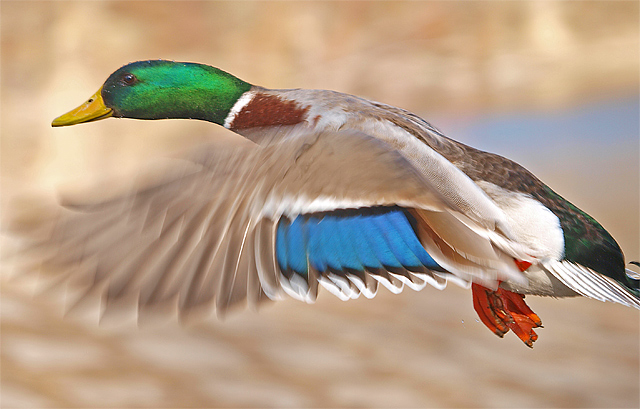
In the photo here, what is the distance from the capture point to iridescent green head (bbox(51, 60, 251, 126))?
1.35 metres

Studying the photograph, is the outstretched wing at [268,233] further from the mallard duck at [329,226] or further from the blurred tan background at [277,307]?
the blurred tan background at [277,307]

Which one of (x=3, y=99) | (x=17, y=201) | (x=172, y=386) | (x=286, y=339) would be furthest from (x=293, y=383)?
(x=3, y=99)

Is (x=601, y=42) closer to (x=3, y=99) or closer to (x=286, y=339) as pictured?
(x=286, y=339)

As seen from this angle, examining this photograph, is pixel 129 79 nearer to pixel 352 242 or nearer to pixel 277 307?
pixel 352 242

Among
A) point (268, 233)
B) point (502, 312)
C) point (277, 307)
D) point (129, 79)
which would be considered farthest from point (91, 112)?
point (277, 307)

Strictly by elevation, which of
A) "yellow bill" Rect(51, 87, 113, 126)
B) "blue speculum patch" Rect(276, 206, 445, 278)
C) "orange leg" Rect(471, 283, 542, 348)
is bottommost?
"orange leg" Rect(471, 283, 542, 348)

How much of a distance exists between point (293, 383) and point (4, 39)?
2730 millimetres

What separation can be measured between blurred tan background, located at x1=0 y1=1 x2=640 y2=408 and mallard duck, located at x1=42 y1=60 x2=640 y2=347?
2724 millimetres

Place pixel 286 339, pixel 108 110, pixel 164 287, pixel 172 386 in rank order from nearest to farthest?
pixel 164 287 < pixel 108 110 < pixel 172 386 < pixel 286 339

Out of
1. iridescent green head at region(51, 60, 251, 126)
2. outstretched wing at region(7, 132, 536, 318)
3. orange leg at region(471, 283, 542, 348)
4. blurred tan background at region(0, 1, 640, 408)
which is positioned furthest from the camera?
blurred tan background at region(0, 1, 640, 408)

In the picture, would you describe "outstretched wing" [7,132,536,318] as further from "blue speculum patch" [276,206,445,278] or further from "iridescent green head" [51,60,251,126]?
"iridescent green head" [51,60,251,126]

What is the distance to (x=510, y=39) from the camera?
17.8 feet

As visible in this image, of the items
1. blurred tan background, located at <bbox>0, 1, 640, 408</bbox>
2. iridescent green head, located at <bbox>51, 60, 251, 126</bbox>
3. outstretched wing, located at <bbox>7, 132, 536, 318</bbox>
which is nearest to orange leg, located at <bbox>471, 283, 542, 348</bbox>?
outstretched wing, located at <bbox>7, 132, 536, 318</bbox>

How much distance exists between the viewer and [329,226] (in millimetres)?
970
